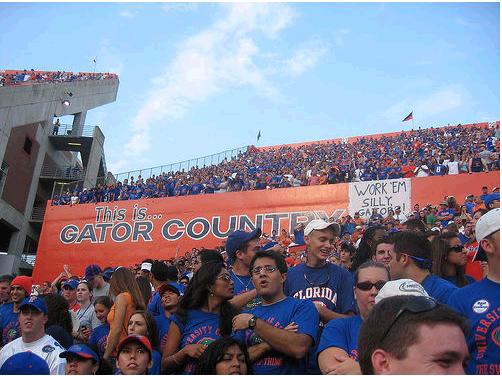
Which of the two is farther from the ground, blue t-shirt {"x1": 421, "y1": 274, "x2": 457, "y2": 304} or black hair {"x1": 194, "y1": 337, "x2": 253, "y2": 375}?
blue t-shirt {"x1": 421, "y1": 274, "x2": 457, "y2": 304}

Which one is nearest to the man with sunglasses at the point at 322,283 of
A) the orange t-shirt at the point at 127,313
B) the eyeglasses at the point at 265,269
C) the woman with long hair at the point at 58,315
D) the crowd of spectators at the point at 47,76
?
the eyeglasses at the point at 265,269

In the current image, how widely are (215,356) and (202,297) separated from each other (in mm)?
750

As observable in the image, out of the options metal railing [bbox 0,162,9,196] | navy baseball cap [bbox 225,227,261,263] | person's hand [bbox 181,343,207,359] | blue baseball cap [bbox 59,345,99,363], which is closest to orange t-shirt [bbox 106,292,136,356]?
blue baseball cap [bbox 59,345,99,363]

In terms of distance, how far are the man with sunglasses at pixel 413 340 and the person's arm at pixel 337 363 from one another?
1.98ft

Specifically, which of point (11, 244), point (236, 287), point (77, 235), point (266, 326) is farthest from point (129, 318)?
point (11, 244)

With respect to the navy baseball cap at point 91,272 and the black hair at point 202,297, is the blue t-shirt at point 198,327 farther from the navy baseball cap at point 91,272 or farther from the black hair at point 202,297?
the navy baseball cap at point 91,272

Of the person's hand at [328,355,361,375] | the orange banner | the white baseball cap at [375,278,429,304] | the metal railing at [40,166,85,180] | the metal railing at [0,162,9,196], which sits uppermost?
the metal railing at [40,166,85,180]

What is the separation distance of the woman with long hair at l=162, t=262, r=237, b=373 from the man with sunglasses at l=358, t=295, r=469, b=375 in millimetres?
1882

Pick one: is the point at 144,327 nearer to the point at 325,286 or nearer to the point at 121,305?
the point at 121,305

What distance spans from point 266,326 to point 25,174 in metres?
29.6

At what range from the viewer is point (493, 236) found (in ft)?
9.64

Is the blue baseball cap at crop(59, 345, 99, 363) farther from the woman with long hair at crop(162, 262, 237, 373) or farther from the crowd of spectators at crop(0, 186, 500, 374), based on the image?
the woman with long hair at crop(162, 262, 237, 373)

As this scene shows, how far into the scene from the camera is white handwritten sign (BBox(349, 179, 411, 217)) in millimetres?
17062

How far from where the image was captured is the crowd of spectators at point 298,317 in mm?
1796
